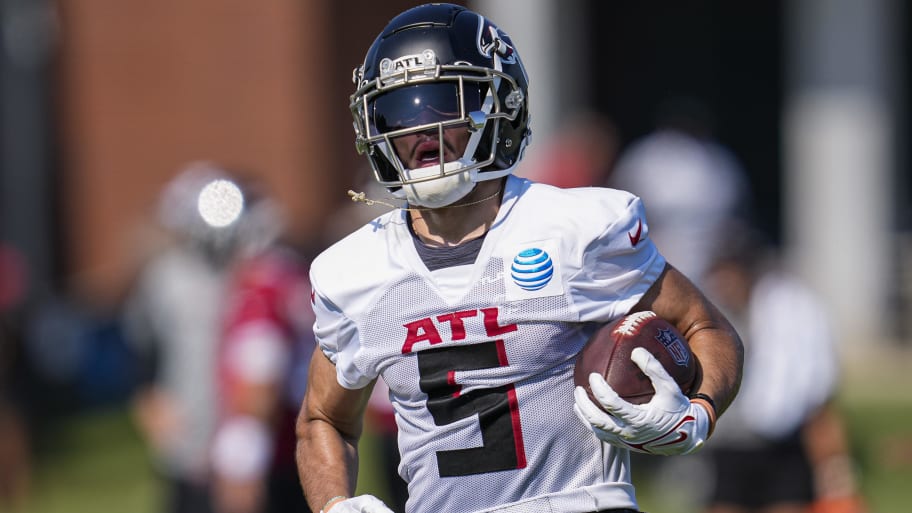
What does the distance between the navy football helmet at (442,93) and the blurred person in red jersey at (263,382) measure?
2.71 meters

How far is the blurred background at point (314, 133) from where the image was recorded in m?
13.7

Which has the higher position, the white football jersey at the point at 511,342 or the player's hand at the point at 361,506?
the white football jersey at the point at 511,342

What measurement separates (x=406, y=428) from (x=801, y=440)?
178 inches

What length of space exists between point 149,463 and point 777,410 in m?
6.19

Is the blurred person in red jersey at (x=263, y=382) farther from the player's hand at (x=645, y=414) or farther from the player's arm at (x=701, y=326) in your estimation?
the player's hand at (x=645, y=414)

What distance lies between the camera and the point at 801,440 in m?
7.66

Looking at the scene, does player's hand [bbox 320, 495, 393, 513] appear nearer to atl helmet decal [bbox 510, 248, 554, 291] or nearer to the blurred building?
atl helmet decal [bbox 510, 248, 554, 291]

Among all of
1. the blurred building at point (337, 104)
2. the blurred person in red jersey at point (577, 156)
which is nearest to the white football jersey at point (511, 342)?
the blurred person in red jersey at point (577, 156)

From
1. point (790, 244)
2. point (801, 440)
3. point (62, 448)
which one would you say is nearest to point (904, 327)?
point (790, 244)

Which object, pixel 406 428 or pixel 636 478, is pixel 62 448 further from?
pixel 406 428

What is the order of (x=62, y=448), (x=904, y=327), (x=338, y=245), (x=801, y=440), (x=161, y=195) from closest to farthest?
(x=338, y=245), (x=801, y=440), (x=62, y=448), (x=904, y=327), (x=161, y=195)

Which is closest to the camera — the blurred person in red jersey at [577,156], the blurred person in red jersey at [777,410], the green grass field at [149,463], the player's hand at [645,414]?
the player's hand at [645,414]

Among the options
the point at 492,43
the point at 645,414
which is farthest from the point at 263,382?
the point at 645,414

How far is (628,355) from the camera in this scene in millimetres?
3234
